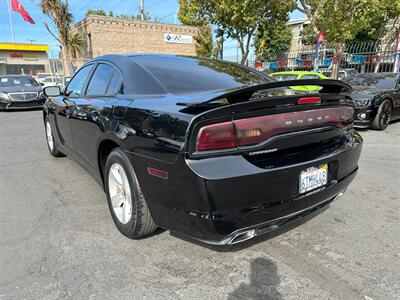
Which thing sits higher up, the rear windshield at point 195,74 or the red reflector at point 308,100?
the rear windshield at point 195,74

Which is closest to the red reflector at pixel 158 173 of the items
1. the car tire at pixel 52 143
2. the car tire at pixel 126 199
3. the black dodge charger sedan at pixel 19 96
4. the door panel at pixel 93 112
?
the car tire at pixel 126 199

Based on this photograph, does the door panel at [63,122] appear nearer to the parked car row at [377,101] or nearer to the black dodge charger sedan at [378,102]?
the parked car row at [377,101]

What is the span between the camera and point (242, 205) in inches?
73.9

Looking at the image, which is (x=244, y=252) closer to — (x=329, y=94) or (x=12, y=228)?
(x=329, y=94)

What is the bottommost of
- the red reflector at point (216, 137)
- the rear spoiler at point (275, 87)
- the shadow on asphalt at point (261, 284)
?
the shadow on asphalt at point (261, 284)

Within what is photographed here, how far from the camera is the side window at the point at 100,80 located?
3097 mm

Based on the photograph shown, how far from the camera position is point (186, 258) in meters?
2.39

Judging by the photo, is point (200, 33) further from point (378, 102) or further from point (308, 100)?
point (308, 100)

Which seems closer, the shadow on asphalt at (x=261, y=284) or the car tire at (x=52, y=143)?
the shadow on asphalt at (x=261, y=284)

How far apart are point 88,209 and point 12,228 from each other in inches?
27.1

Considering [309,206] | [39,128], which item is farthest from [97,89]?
[39,128]

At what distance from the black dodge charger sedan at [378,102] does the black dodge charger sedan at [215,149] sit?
503 cm

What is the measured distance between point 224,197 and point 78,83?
2956mm

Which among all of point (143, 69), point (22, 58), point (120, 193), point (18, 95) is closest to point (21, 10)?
point (18, 95)
